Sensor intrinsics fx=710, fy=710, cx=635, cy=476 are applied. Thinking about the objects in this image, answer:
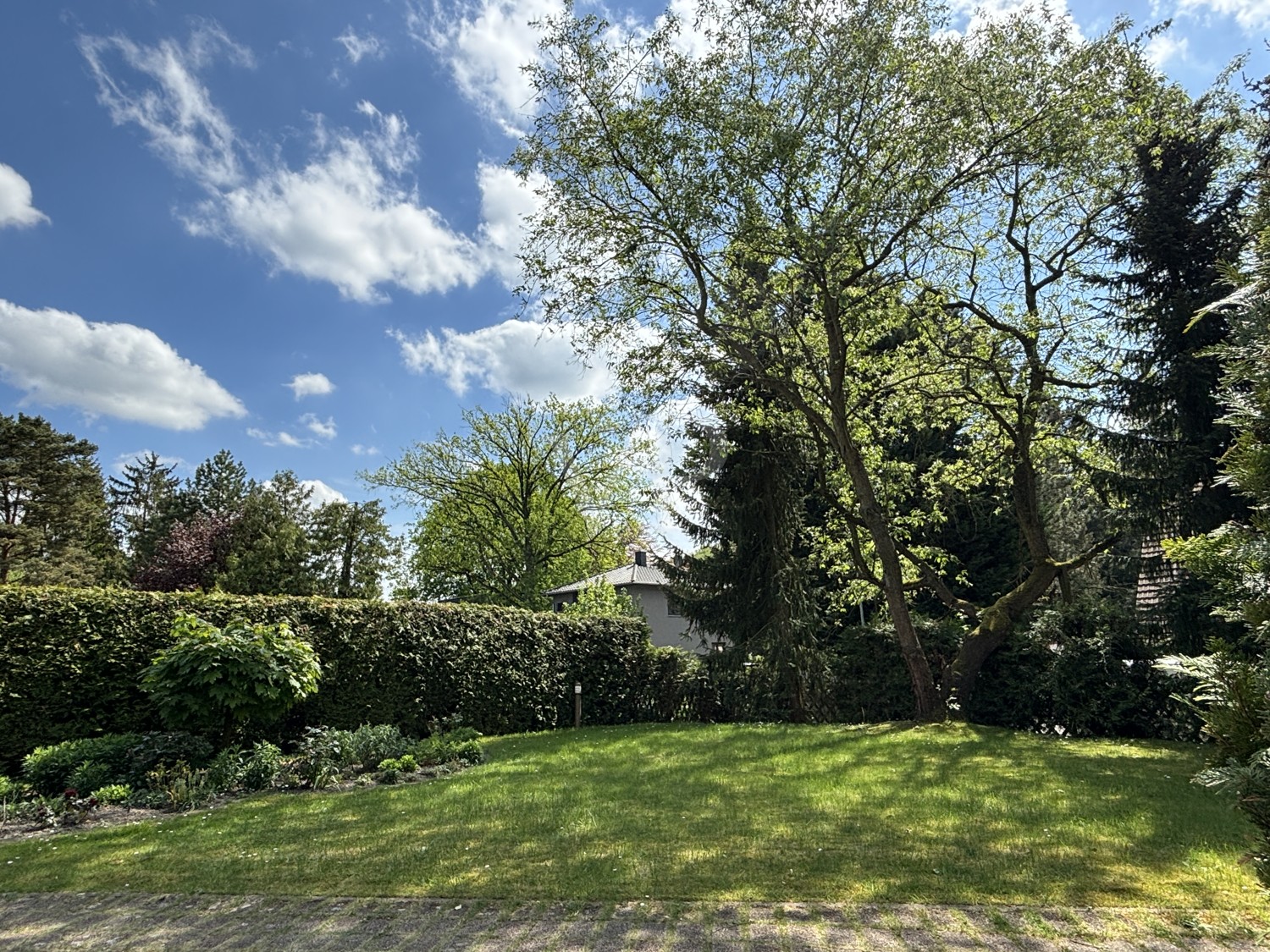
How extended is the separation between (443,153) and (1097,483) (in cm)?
1204

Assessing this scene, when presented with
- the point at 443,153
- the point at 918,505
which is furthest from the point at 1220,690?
the point at 918,505

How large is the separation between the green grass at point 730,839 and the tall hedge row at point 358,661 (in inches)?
129

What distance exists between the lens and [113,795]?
23.3 feet

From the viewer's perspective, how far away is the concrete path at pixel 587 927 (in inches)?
131

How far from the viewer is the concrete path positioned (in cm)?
333

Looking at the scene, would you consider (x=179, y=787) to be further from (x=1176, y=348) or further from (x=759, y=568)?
(x=1176, y=348)

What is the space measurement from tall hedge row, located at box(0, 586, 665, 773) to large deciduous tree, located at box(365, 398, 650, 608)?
543 inches

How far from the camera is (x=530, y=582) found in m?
29.3

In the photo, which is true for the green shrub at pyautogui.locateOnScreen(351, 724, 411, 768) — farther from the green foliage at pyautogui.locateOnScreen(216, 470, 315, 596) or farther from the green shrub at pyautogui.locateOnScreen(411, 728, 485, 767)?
the green foliage at pyautogui.locateOnScreen(216, 470, 315, 596)

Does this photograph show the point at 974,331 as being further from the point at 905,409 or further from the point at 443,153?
the point at 443,153

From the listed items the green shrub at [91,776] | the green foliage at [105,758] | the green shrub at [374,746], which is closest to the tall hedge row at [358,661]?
the green foliage at [105,758]

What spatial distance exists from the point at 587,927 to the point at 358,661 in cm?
910

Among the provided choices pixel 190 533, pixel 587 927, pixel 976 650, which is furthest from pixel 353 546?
pixel 587 927

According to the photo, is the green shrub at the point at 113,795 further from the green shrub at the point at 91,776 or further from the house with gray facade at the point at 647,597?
the house with gray facade at the point at 647,597
